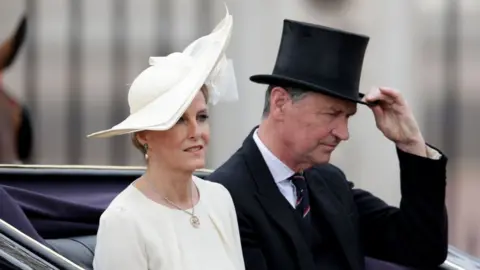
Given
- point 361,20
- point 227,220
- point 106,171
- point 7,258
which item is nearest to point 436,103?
point 361,20

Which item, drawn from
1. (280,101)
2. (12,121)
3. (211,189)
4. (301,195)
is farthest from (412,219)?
(12,121)

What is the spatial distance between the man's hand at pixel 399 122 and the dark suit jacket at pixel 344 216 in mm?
28

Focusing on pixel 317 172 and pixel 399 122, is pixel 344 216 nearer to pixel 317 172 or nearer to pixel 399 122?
pixel 317 172

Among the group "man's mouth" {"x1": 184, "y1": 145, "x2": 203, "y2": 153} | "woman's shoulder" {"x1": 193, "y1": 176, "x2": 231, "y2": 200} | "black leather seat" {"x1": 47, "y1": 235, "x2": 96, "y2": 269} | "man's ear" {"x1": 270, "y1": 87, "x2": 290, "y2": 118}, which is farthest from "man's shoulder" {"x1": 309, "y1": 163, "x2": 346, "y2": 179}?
"man's mouth" {"x1": 184, "y1": 145, "x2": 203, "y2": 153}

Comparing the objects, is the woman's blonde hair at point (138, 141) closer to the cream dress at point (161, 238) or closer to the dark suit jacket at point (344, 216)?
the cream dress at point (161, 238)

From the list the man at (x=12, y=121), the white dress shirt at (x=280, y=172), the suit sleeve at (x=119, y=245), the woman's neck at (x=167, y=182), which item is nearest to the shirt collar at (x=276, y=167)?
the white dress shirt at (x=280, y=172)

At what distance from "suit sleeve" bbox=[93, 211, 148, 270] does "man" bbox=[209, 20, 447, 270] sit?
49cm

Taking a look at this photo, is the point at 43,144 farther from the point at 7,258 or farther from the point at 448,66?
the point at 7,258

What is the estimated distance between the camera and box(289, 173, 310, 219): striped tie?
2.96 metres

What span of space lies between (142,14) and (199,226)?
356 cm

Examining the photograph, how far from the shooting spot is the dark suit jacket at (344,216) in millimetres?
2844

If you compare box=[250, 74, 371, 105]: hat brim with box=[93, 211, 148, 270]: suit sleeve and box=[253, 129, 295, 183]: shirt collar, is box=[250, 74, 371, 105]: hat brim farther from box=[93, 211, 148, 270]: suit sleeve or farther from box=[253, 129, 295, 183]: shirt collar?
box=[93, 211, 148, 270]: suit sleeve

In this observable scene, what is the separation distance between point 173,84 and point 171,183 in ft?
0.62

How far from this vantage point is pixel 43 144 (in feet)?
19.9
